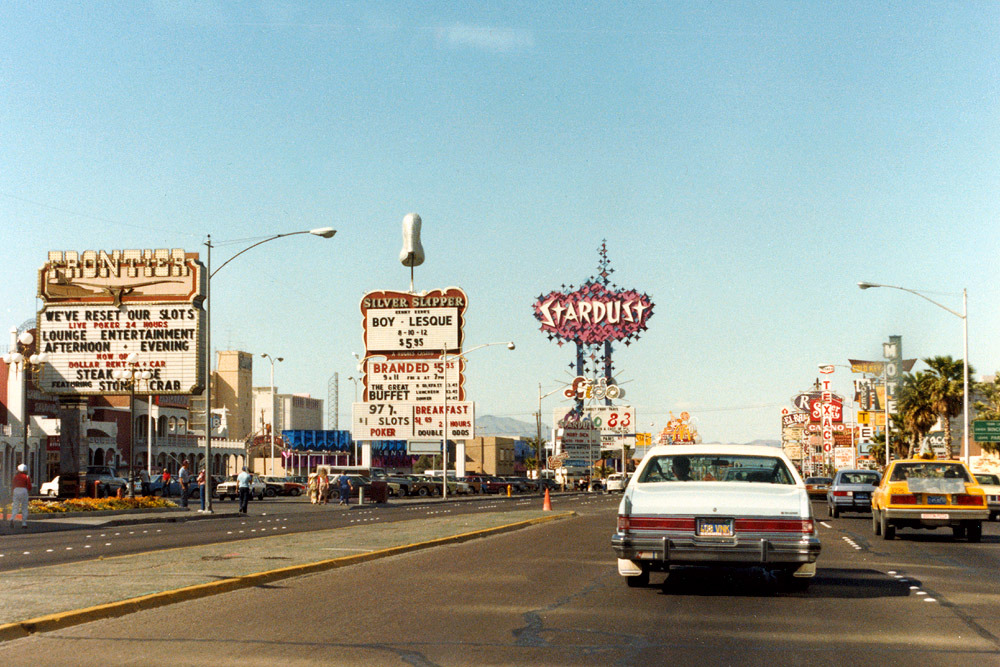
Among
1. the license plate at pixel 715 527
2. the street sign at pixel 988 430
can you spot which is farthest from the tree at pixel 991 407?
the license plate at pixel 715 527

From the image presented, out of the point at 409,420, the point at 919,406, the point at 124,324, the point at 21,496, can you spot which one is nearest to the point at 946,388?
the point at 919,406

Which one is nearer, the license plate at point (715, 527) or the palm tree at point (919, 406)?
the license plate at point (715, 527)

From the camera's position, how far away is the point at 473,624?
1070 centimetres

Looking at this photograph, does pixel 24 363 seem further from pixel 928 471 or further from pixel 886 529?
pixel 928 471

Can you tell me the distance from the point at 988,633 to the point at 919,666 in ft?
6.96

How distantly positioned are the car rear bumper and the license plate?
0.06 meters

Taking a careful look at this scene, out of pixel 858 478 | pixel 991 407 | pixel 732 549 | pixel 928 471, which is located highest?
pixel 991 407

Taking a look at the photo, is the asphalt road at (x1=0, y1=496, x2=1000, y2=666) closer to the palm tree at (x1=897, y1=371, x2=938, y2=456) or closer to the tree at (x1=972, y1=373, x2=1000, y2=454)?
the tree at (x1=972, y1=373, x2=1000, y2=454)

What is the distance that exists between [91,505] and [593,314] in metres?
71.4

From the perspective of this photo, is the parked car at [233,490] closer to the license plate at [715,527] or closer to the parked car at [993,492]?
the parked car at [993,492]

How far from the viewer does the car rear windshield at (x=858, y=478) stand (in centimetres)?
3484

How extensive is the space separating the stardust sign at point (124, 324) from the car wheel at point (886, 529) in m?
36.0

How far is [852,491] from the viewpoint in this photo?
111 feet

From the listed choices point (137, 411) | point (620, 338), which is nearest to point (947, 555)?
point (620, 338)
